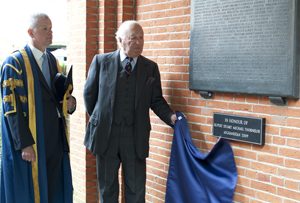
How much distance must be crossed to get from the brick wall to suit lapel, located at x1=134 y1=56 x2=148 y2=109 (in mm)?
369

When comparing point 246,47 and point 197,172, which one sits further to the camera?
point 197,172

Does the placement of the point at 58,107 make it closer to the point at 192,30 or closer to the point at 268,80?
the point at 192,30

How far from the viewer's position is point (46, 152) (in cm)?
289

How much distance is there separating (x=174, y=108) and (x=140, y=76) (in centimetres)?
54

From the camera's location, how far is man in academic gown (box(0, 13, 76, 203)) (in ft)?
8.67

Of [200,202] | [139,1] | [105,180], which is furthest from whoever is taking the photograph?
[139,1]

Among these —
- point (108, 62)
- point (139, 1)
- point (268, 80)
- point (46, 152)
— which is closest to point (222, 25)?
point (268, 80)

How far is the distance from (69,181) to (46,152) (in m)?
0.42

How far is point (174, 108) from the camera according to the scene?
3.19 m

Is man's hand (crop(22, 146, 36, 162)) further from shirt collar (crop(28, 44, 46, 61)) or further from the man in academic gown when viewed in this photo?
shirt collar (crop(28, 44, 46, 61))

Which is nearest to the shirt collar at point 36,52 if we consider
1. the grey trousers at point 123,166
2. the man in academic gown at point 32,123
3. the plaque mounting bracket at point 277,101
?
the man in academic gown at point 32,123

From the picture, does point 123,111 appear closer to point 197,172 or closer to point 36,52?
point 197,172

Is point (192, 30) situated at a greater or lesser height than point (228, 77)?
greater

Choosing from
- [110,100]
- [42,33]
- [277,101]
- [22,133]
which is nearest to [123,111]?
[110,100]
